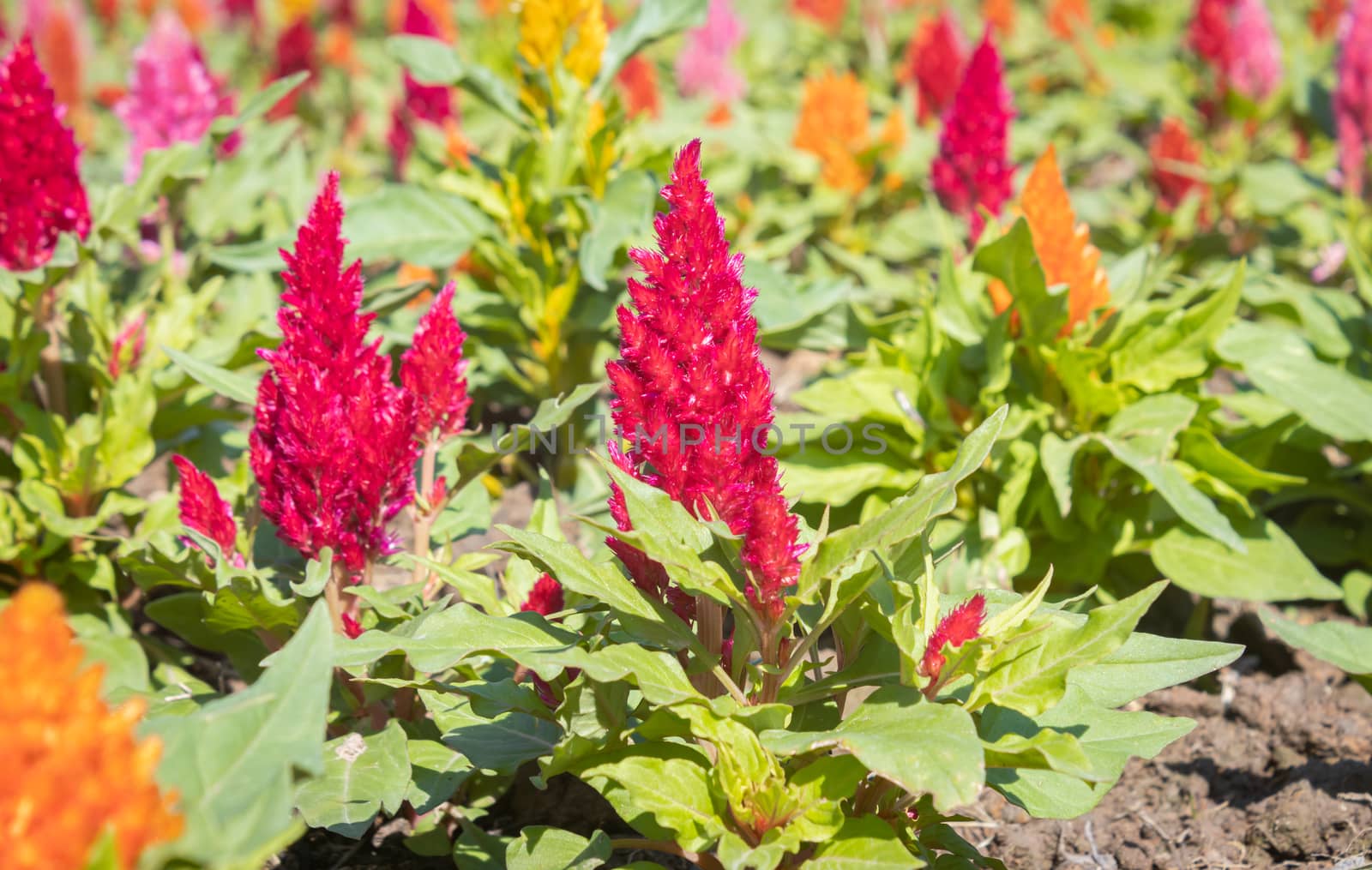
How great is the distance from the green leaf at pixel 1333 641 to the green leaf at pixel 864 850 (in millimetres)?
954

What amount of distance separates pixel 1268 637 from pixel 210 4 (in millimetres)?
10406

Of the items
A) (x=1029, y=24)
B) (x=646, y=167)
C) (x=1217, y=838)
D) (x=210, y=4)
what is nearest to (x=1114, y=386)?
(x=1217, y=838)

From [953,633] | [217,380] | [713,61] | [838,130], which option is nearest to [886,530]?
[953,633]

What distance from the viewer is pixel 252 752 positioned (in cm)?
150

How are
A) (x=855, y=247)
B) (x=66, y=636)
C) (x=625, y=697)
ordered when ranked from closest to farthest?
1. (x=66, y=636)
2. (x=625, y=697)
3. (x=855, y=247)

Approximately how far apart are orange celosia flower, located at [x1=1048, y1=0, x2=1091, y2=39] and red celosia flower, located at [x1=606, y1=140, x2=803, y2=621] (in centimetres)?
663

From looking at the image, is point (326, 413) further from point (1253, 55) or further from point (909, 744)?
point (1253, 55)

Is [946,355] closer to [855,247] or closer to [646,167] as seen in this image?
[646,167]

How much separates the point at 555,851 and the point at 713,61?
6319 mm

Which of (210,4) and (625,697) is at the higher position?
(210,4)

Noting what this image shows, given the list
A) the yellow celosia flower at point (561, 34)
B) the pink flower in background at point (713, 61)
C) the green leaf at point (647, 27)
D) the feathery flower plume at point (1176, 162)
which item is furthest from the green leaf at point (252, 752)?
the pink flower in background at point (713, 61)

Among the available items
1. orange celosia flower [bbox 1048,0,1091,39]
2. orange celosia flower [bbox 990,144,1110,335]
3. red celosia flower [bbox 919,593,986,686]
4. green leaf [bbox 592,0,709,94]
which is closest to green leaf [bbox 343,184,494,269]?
green leaf [bbox 592,0,709,94]

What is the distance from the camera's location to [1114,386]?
3.04m

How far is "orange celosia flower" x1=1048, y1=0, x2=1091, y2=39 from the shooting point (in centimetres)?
794
